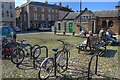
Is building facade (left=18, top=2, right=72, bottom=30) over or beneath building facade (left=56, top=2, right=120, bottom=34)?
over

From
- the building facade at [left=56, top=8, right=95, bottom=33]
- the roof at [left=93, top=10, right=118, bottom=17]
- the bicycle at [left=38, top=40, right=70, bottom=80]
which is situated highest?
the roof at [left=93, top=10, right=118, bottom=17]

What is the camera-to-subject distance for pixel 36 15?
47719 millimetres

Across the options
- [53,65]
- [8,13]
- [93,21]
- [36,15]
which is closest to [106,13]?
[93,21]

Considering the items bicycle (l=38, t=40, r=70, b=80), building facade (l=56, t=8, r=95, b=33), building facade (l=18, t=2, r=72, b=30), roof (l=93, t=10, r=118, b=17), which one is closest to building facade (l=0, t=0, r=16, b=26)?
building facade (l=18, t=2, r=72, b=30)

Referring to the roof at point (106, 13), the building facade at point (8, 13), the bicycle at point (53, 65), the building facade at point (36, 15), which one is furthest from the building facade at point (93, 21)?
the bicycle at point (53, 65)

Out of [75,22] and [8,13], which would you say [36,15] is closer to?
[8,13]

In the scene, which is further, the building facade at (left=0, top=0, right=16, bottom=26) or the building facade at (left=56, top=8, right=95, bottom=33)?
the building facade at (left=0, top=0, right=16, bottom=26)

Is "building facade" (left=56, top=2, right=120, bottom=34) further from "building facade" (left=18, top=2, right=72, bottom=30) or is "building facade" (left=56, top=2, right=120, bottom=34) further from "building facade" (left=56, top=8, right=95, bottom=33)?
"building facade" (left=18, top=2, right=72, bottom=30)

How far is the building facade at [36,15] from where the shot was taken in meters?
45.7

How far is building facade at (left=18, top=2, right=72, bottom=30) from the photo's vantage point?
45.7 metres

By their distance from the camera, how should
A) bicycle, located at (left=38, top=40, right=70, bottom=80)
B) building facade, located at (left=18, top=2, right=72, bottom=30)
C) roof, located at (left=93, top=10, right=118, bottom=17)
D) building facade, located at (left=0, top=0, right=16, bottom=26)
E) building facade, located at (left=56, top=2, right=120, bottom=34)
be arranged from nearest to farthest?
bicycle, located at (left=38, top=40, right=70, bottom=80), building facade, located at (left=56, top=2, right=120, bottom=34), roof, located at (left=93, top=10, right=118, bottom=17), building facade, located at (left=0, top=0, right=16, bottom=26), building facade, located at (left=18, top=2, right=72, bottom=30)

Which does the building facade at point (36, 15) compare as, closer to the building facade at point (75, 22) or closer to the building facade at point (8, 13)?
the building facade at point (8, 13)

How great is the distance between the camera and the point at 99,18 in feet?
92.8

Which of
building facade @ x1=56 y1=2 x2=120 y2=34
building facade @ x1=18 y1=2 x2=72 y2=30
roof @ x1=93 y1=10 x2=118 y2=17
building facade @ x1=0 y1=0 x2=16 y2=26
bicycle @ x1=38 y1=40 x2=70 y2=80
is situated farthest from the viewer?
building facade @ x1=18 y1=2 x2=72 y2=30
